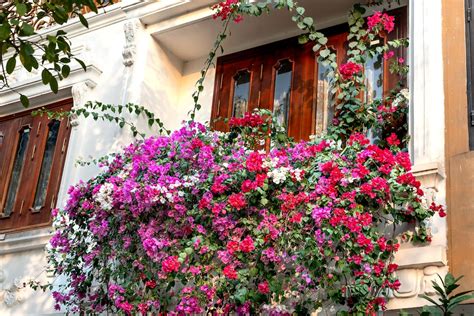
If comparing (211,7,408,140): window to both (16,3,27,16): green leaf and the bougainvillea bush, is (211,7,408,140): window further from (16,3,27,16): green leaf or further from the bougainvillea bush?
(16,3,27,16): green leaf

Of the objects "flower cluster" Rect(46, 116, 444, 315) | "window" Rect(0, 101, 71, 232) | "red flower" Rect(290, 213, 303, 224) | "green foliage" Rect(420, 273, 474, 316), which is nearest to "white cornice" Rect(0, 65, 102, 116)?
"window" Rect(0, 101, 71, 232)

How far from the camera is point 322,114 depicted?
25.0 ft

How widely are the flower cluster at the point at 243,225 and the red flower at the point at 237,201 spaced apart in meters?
0.02

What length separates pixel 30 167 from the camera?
9.25m

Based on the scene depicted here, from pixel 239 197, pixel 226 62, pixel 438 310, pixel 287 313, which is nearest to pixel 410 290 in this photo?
pixel 438 310

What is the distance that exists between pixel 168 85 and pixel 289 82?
170 cm

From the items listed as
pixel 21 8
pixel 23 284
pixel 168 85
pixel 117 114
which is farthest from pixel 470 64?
pixel 23 284

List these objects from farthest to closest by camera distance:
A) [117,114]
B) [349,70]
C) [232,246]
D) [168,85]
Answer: [168,85] → [117,114] → [349,70] → [232,246]

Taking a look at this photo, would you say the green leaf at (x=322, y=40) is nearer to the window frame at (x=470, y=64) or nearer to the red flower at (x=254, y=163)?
the window frame at (x=470, y=64)

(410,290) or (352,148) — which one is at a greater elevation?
(352,148)

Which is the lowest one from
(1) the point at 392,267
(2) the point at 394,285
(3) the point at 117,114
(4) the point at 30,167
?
(2) the point at 394,285

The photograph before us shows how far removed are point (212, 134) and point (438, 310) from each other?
2.62m

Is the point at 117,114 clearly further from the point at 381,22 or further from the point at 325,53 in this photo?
the point at 381,22

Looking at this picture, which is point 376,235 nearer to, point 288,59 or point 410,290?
point 410,290
